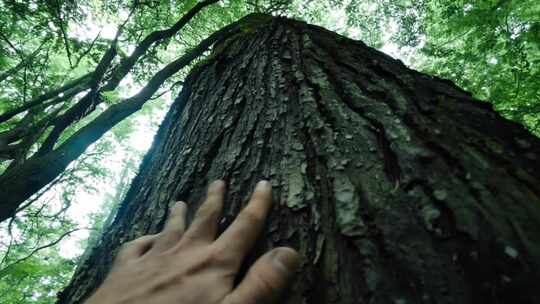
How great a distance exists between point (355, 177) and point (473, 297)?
1.41 feet

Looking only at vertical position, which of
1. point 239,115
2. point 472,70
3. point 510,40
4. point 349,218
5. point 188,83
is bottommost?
point 349,218

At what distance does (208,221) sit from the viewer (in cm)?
106

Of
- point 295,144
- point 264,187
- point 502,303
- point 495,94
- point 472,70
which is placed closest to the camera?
point 502,303

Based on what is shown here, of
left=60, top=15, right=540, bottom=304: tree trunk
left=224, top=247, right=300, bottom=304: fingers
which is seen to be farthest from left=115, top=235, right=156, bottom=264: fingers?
left=224, top=247, right=300, bottom=304: fingers

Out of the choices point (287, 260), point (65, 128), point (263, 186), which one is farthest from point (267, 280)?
point (65, 128)

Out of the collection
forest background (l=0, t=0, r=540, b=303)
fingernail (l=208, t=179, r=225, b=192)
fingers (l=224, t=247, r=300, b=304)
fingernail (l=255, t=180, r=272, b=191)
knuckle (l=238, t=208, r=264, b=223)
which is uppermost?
forest background (l=0, t=0, r=540, b=303)

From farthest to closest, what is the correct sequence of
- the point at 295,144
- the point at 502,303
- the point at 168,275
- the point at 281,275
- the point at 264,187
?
the point at 295,144 < the point at 264,187 < the point at 168,275 < the point at 281,275 < the point at 502,303

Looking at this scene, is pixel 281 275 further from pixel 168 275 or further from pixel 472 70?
pixel 472 70

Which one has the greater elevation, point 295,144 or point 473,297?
point 295,144

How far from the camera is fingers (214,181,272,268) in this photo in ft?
2.98

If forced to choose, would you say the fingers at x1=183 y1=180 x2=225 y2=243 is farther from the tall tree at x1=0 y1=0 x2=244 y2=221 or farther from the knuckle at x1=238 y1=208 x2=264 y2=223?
the tall tree at x1=0 y1=0 x2=244 y2=221

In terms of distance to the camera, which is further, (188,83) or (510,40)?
(510,40)

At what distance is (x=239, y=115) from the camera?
1.60m

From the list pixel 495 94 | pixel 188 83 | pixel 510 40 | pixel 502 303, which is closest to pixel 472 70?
pixel 510 40
